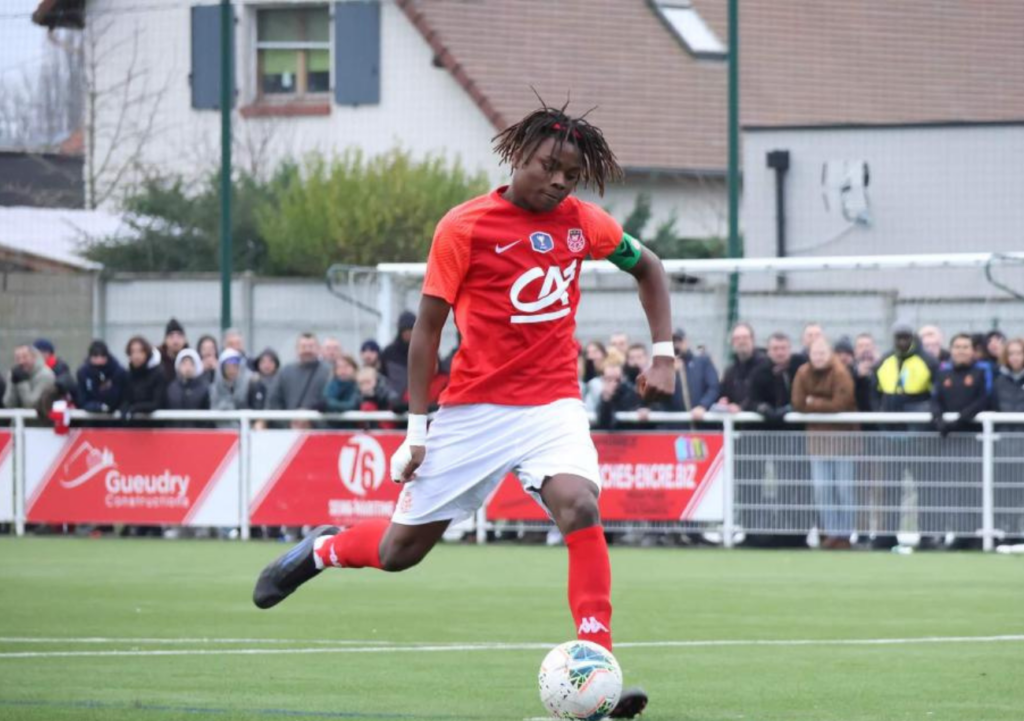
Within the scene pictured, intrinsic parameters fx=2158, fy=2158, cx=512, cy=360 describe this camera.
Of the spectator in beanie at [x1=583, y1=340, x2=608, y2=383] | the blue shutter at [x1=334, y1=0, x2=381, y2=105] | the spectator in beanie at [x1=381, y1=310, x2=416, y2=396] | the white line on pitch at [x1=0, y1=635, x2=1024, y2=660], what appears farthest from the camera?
the blue shutter at [x1=334, y1=0, x2=381, y2=105]

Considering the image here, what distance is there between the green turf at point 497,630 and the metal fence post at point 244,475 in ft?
4.77

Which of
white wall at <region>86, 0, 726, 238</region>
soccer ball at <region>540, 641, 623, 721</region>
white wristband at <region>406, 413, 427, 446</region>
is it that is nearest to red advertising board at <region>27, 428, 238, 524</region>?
white wristband at <region>406, 413, 427, 446</region>

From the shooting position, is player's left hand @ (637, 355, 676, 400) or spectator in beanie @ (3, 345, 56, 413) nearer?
player's left hand @ (637, 355, 676, 400)

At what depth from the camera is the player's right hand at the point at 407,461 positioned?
812 cm

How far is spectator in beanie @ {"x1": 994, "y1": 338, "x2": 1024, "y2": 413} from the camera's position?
17750mm

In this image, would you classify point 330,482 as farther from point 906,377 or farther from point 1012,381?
point 1012,381

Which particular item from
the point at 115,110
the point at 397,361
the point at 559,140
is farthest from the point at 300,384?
the point at 115,110

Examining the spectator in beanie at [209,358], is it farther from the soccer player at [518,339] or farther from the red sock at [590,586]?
the red sock at [590,586]

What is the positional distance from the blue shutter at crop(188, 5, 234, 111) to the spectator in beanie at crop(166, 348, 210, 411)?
11.0 metres

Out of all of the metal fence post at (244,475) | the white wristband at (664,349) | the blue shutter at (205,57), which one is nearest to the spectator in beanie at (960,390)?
the metal fence post at (244,475)

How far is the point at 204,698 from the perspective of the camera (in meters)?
8.27

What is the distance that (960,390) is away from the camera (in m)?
17.8

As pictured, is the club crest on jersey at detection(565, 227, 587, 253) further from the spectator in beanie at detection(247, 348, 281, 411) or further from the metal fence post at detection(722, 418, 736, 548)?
the spectator in beanie at detection(247, 348, 281, 411)

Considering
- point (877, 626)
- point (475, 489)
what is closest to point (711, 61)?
point (877, 626)
